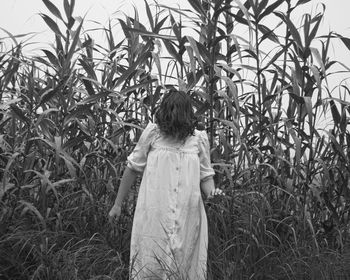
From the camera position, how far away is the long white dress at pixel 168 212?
11.7 ft

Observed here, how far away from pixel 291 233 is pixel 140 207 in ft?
3.81

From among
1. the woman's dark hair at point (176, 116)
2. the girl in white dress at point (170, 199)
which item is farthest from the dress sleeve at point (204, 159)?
the woman's dark hair at point (176, 116)

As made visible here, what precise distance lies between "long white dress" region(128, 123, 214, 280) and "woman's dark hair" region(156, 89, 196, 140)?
3.5 inches

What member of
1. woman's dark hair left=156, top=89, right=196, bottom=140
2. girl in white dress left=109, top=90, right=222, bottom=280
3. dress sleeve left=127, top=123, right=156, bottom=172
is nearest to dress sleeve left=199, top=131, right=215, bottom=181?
girl in white dress left=109, top=90, right=222, bottom=280

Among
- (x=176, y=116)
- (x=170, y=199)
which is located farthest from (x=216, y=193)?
(x=176, y=116)

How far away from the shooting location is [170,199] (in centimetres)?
356

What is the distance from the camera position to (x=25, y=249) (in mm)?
3918

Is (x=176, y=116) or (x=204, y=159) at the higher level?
(x=176, y=116)

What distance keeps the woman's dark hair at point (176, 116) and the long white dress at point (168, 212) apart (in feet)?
0.29

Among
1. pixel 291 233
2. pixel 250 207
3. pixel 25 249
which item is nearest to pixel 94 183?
pixel 25 249

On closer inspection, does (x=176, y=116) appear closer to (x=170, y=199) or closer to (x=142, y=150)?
(x=142, y=150)

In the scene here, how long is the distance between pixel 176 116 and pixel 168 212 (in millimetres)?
474

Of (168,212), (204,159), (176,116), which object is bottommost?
(168,212)

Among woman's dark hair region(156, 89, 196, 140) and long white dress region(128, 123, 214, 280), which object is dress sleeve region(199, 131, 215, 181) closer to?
long white dress region(128, 123, 214, 280)
